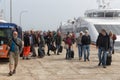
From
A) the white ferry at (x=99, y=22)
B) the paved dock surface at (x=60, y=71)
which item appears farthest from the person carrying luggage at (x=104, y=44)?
the white ferry at (x=99, y=22)

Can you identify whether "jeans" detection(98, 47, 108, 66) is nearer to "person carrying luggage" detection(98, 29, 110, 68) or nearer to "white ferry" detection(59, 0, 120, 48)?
"person carrying luggage" detection(98, 29, 110, 68)

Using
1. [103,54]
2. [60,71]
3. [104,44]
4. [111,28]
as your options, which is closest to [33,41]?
[103,54]

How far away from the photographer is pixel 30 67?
18.7 m

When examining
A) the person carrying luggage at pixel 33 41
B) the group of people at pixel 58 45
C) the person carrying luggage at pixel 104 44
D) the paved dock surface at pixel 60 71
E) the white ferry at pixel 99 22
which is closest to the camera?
the paved dock surface at pixel 60 71

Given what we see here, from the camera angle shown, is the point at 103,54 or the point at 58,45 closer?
the point at 103,54

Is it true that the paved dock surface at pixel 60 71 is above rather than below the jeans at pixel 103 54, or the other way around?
below

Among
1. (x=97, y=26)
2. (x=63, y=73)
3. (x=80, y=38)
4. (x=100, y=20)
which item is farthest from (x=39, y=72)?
(x=100, y=20)

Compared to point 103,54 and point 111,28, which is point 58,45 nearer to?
point 103,54

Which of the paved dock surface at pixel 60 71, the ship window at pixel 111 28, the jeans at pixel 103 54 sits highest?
the jeans at pixel 103 54

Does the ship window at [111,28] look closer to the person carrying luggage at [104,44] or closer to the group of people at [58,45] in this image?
the group of people at [58,45]

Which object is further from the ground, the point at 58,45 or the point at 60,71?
the point at 60,71

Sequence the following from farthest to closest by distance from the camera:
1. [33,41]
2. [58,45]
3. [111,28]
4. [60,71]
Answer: [111,28]
[58,45]
[33,41]
[60,71]

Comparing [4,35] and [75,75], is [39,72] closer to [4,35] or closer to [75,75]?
[75,75]

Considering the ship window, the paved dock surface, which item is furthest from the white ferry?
the paved dock surface
